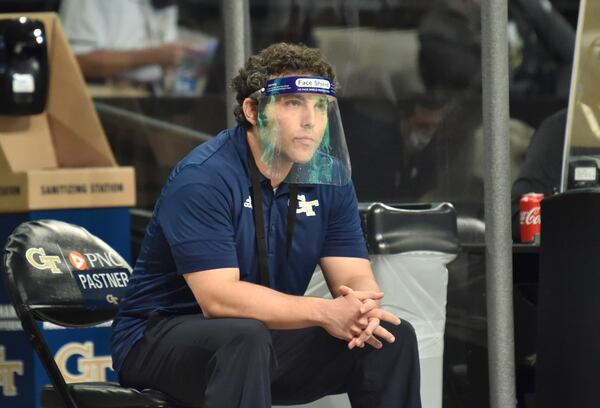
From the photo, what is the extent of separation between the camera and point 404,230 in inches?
149

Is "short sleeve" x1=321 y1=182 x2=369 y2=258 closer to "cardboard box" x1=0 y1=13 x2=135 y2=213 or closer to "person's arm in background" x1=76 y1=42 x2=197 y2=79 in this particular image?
"cardboard box" x1=0 y1=13 x2=135 y2=213

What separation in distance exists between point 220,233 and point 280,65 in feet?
1.55

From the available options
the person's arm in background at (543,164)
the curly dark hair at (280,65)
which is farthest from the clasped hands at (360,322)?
the person's arm in background at (543,164)

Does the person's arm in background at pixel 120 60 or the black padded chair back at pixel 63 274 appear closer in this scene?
the black padded chair back at pixel 63 274

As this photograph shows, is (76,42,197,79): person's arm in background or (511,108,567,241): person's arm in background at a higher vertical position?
(76,42,197,79): person's arm in background

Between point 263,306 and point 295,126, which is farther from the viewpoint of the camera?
point 295,126

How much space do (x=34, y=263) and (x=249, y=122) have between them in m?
0.67

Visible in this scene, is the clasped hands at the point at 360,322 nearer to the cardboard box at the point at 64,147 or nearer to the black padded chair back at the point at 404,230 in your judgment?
the black padded chair back at the point at 404,230

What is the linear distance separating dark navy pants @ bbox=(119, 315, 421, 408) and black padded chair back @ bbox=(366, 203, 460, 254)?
0.63 metres

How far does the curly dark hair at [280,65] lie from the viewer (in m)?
3.26

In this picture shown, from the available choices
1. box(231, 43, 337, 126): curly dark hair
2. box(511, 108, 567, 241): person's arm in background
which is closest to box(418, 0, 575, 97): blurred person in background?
box(511, 108, 567, 241): person's arm in background

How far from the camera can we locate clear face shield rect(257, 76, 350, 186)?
10.7ft

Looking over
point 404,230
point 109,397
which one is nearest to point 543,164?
point 404,230

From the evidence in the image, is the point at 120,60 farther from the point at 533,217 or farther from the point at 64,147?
the point at 533,217
